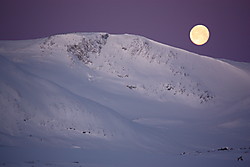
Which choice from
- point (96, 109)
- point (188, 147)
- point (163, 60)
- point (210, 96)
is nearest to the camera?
point (188, 147)

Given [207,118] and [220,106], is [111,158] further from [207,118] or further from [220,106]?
[220,106]

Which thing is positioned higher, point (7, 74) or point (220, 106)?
point (220, 106)

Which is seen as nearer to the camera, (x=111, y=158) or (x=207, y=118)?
(x=111, y=158)

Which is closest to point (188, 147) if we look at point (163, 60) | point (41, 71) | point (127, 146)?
point (127, 146)

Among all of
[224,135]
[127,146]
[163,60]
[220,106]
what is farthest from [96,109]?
[163,60]

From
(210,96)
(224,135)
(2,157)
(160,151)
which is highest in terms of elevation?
(210,96)

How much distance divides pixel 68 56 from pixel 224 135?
3773 cm

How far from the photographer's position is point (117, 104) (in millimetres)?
38750

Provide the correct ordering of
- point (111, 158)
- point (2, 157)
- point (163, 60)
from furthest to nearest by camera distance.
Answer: point (163, 60)
point (111, 158)
point (2, 157)

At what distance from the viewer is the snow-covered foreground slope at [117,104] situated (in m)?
16.9

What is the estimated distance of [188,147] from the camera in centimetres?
2284

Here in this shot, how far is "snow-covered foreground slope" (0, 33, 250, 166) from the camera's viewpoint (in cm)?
1686

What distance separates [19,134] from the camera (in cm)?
2023

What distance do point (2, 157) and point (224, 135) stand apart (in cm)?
2401
